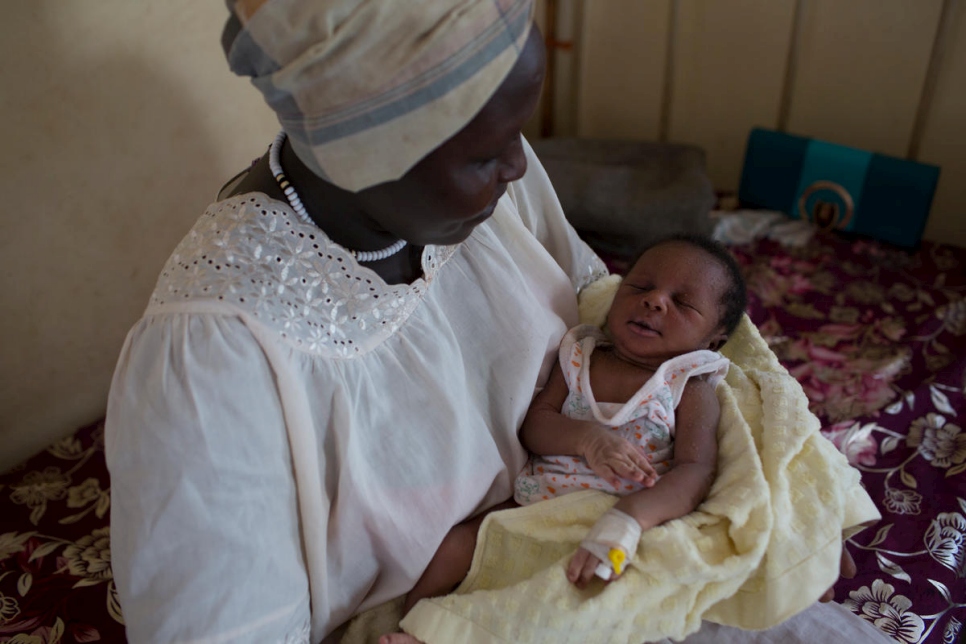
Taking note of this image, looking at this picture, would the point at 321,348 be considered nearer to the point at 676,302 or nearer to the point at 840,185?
the point at 676,302

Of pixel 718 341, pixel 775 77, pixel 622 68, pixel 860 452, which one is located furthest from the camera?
pixel 622 68

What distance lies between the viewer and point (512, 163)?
86 cm

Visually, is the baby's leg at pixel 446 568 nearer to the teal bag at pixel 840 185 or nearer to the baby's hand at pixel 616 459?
the baby's hand at pixel 616 459

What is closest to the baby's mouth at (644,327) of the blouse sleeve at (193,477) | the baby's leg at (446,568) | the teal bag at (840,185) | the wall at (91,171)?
the baby's leg at (446,568)

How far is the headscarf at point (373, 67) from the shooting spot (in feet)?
2.30

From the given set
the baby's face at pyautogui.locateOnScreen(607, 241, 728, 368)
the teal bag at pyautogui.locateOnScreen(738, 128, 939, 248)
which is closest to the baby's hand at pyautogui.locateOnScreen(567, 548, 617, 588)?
the baby's face at pyautogui.locateOnScreen(607, 241, 728, 368)

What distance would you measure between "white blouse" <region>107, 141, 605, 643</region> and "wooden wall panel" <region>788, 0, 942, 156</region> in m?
1.46

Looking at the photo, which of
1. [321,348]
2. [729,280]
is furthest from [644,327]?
[321,348]

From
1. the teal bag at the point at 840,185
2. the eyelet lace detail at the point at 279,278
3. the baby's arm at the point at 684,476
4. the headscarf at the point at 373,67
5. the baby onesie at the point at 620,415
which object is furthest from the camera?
the teal bag at the point at 840,185

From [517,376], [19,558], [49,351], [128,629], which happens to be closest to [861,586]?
[517,376]

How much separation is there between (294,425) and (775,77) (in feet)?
6.04

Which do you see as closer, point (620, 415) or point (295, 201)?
point (295, 201)

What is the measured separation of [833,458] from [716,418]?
15 cm

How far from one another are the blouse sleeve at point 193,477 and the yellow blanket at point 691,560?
239 millimetres
